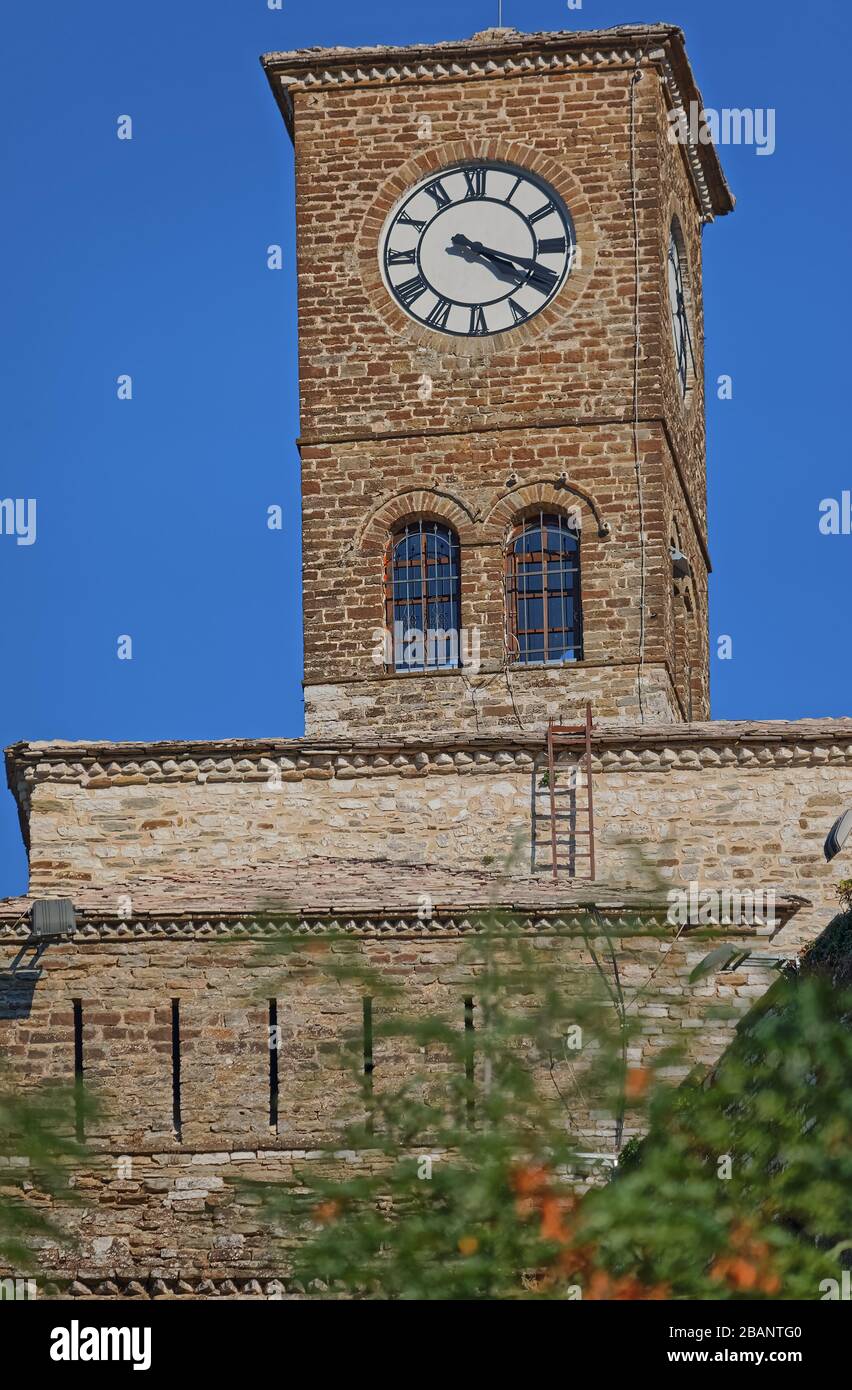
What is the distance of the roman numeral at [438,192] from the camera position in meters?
30.1

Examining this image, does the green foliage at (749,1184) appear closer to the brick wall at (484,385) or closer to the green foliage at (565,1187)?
the green foliage at (565,1187)

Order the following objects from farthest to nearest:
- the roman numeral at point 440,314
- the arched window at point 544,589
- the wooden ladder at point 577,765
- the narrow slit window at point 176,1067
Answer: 1. the roman numeral at point 440,314
2. the arched window at point 544,589
3. the wooden ladder at point 577,765
4. the narrow slit window at point 176,1067

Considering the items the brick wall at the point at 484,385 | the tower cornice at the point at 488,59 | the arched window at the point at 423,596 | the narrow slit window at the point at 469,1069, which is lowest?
the narrow slit window at the point at 469,1069

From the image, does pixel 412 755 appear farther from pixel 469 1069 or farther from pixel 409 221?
pixel 469 1069

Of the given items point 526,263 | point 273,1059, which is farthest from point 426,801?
point 526,263

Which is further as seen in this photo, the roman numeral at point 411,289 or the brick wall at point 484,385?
the roman numeral at point 411,289

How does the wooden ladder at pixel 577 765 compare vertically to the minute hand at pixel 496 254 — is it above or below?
below

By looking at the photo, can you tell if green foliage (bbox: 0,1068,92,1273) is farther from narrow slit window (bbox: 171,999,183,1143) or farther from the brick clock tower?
the brick clock tower

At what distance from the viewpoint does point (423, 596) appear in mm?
29609

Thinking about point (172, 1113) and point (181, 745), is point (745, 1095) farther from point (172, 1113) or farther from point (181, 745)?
point (181, 745)

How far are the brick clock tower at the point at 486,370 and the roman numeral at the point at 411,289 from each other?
19 mm

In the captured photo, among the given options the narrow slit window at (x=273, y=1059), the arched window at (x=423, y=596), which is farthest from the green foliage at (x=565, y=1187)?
the arched window at (x=423, y=596)
